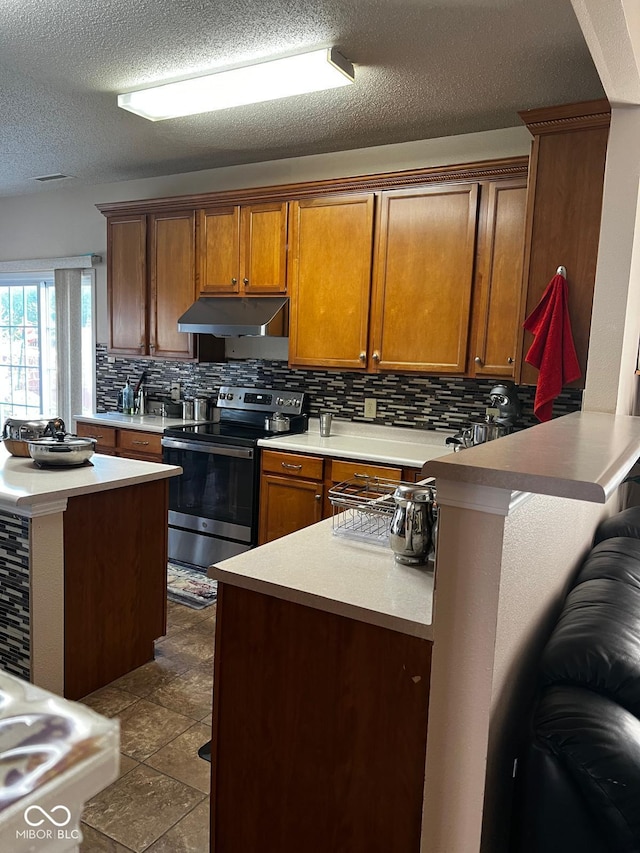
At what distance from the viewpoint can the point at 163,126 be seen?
3.54 m

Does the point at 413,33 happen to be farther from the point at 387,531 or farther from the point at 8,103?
the point at 8,103

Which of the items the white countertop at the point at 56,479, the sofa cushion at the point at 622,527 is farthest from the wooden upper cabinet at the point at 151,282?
the sofa cushion at the point at 622,527

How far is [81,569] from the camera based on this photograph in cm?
242

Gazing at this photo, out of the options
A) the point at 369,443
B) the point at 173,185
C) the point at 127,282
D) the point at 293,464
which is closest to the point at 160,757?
the point at 293,464

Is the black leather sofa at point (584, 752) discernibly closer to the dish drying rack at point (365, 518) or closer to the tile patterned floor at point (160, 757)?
the dish drying rack at point (365, 518)

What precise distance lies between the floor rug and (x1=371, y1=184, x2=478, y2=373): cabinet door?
1.63 m

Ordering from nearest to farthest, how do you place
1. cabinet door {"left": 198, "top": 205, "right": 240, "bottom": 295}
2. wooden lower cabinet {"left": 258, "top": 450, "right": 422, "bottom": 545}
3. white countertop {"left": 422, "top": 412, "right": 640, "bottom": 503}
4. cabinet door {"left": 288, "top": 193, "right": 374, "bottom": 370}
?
white countertop {"left": 422, "top": 412, "right": 640, "bottom": 503} → wooden lower cabinet {"left": 258, "top": 450, "right": 422, "bottom": 545} → cabinet door {"left": 288, "top": 193, "right": 374, "bottom": 370} → cabinet door {"left": 198, "top": 205, "right": 240, "bottom": 295}

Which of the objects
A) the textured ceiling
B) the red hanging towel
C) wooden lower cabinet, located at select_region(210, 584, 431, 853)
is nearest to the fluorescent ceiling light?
the textured ceiling

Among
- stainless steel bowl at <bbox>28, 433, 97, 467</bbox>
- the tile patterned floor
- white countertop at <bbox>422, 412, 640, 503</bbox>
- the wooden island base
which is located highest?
white countertop at <bbox>422, 412, 640, 503</bbox>

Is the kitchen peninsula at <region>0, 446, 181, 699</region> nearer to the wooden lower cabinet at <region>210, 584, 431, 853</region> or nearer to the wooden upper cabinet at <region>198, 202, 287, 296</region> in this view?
the wooden lower cabinet at <region>210, 584, 431, 853</region>

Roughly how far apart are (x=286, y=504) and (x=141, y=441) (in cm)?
120

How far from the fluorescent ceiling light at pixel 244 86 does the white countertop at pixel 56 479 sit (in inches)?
68.6

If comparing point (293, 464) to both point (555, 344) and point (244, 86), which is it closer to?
point (555, 344)

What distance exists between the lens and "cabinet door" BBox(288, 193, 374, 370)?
141 inches
